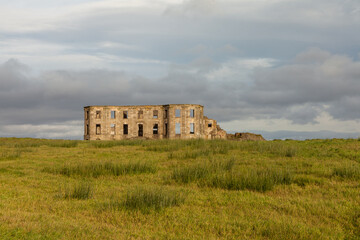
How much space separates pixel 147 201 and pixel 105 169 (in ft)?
16.3

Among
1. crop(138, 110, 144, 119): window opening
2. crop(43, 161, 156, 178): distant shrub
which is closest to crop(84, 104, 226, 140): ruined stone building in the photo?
crop(138, 110, 144, 119): window opening

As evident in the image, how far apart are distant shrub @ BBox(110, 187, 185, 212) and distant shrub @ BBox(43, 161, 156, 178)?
409 cm

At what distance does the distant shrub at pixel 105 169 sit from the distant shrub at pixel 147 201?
4.09 m

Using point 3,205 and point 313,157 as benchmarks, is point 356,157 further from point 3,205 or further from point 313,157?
point 3,205

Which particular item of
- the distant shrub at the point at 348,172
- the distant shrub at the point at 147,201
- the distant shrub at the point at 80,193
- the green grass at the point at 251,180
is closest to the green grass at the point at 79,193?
the distant shrub at the point at 80,193

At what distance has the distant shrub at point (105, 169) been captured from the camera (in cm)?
1097

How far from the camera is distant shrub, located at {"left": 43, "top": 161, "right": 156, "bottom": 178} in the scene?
11.0 meters

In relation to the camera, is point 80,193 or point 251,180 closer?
point 80,193

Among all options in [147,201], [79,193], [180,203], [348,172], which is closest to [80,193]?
[79,193]

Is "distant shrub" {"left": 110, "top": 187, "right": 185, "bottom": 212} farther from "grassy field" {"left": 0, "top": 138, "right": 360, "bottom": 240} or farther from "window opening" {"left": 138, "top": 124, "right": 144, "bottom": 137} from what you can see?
"window opening" {"left": 138, "top": 124, "right": 144, "bottom": 137}

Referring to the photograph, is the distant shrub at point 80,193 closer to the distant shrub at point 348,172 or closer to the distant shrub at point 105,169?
the distant shrub at point 105,169

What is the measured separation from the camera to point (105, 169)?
36.7ft

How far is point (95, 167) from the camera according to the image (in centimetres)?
1122

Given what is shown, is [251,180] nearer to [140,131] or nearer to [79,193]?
[79,193]
